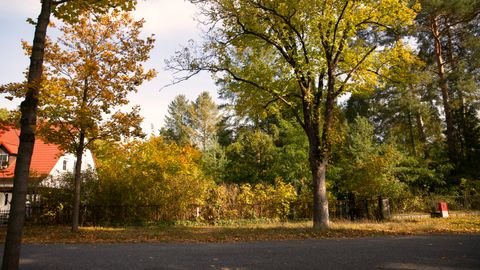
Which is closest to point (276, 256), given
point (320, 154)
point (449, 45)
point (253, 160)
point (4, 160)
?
point (320, 154)

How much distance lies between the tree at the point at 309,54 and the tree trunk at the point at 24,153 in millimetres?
9981

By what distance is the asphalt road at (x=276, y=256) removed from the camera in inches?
287

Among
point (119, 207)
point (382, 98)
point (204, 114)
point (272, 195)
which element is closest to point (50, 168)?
point (119, 207)

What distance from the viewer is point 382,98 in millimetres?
37469

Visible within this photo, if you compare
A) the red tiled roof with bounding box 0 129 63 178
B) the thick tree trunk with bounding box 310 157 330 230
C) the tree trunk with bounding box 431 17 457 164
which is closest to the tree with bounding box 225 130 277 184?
the tree trunk with bounding box 431 17 457 164

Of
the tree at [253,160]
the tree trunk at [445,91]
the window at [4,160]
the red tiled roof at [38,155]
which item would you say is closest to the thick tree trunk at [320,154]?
the tree at [253,160]

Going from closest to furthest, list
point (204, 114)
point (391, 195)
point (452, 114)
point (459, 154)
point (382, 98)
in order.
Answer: point (391, 195), point (459, 154), point (452, 114), point (382, 98), point (204, 114)

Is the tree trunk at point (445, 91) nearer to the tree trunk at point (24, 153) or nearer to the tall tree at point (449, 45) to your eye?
the tall tree at point (449, 45)

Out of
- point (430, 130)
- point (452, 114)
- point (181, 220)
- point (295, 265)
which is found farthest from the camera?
point (430, 130)

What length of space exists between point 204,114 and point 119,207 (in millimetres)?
32669

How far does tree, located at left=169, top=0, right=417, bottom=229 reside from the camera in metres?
14.9

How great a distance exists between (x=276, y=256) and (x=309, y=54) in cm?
963

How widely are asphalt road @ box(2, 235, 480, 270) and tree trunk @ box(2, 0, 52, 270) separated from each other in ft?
6.54

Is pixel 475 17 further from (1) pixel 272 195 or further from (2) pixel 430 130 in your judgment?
(1) pixel 272 195
